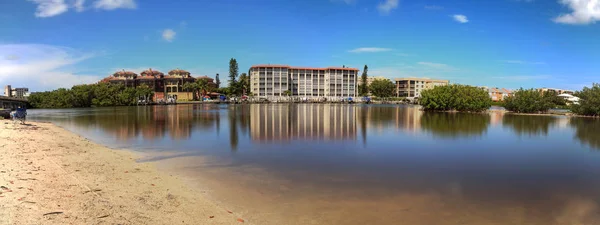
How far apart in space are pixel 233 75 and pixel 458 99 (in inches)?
3322

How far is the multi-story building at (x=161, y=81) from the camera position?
118 metres

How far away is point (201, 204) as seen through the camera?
753 centimetres

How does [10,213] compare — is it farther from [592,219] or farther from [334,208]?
[592,219]

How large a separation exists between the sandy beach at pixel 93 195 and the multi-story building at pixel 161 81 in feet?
368

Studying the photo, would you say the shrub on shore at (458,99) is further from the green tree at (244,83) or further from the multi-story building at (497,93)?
the multi-story building at (497,93)

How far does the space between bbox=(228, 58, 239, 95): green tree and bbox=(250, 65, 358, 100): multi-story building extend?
741cm

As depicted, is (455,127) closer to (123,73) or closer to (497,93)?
(123,73)

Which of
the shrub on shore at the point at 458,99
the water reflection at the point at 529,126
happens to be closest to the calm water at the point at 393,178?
the water reflection at the point at 529,126

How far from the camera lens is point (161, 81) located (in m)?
121

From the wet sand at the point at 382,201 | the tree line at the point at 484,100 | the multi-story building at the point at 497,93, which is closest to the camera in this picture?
the wet sand at the point at 382,201

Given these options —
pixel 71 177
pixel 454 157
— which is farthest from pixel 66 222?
pixel 454 157

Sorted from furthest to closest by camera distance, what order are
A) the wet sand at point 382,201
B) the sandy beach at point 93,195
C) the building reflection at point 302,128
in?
the building reflection at point 302,128, the wet sand at point 382,201, the sandy beach at point 93,195

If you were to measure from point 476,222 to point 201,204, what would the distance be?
5823mm

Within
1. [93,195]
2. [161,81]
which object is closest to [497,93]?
[161,81]
